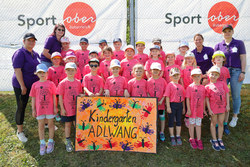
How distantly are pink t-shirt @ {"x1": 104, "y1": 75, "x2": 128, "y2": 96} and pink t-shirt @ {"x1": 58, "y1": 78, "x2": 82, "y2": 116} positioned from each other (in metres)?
0.60

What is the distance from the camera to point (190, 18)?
548 cm

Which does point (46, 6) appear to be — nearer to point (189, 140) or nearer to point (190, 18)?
point (190, 18)

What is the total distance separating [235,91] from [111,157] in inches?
127

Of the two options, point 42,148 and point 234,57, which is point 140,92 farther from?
point 234,57

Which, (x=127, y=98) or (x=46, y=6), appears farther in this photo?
(x=46, y=6)

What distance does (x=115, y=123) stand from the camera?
3455 millimetres

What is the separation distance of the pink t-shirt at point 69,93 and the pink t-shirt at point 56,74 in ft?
1.72

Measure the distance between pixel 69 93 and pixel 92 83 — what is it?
0.49 meters

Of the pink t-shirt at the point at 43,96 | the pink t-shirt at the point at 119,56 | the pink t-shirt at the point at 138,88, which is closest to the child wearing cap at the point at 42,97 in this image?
the pink t-shirt at the point at 43,96

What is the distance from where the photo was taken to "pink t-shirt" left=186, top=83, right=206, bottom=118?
11.3ft

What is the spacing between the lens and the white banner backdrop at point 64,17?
534 cm

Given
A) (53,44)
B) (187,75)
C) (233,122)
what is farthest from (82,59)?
(233,122)

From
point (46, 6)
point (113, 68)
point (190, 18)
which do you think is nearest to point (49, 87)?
point (113, 68)

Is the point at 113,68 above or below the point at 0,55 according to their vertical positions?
below
